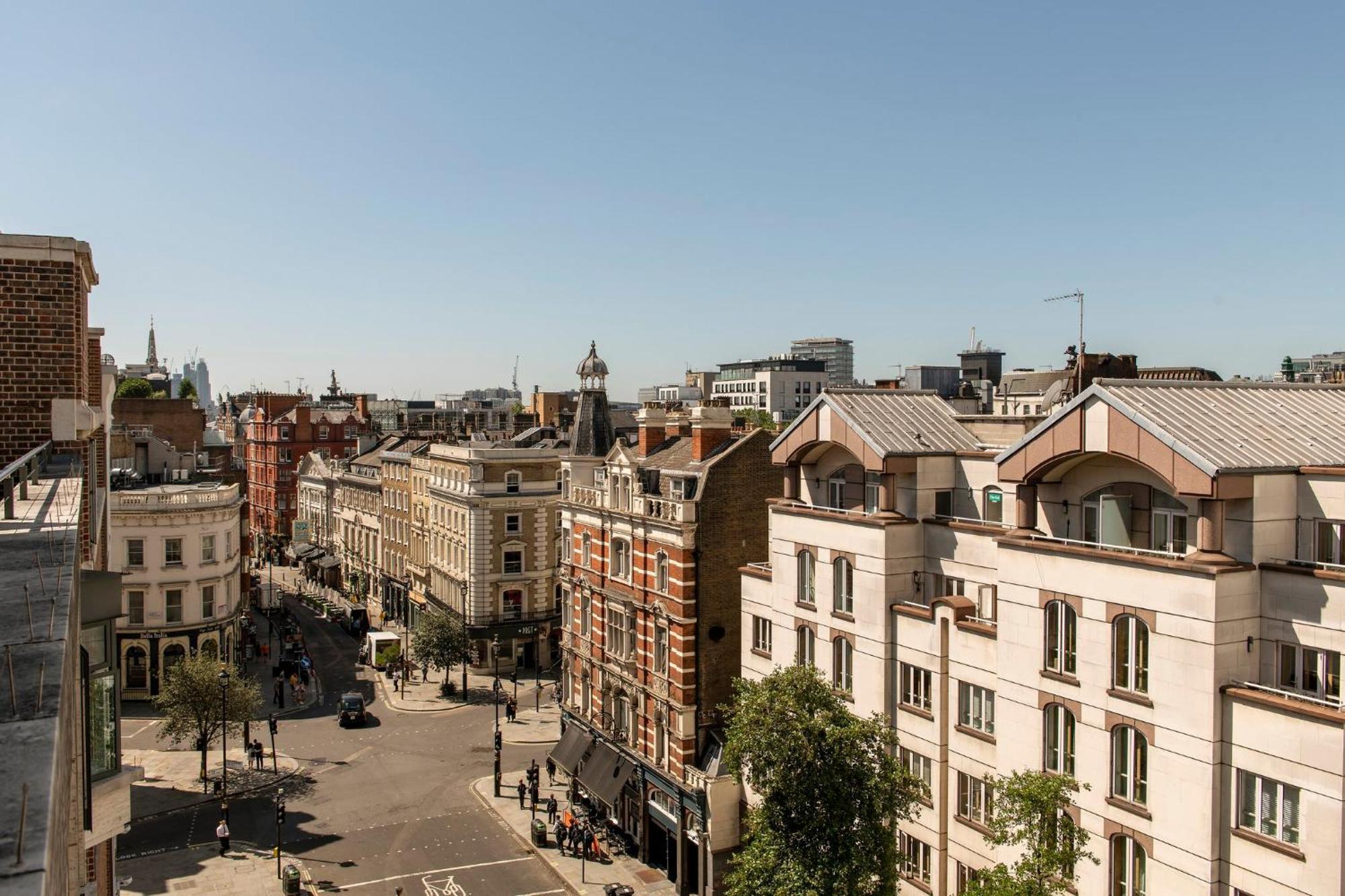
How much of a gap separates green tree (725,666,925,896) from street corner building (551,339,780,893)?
9.18 m

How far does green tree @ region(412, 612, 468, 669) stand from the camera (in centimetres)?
5962

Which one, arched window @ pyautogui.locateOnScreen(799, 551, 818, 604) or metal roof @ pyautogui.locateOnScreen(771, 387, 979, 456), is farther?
arched window @ pyautogui.locateOnScreen(799, 551, 818, 604)

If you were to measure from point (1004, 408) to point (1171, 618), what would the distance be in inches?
1347

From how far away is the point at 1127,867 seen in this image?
20.4 meters

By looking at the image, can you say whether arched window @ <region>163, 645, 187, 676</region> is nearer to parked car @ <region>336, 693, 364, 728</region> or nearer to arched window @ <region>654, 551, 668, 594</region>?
parked car @ <region>336, 693, 364, 728</region>

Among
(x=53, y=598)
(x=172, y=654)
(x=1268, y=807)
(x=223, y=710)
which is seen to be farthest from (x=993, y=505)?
(x=172, y=654)

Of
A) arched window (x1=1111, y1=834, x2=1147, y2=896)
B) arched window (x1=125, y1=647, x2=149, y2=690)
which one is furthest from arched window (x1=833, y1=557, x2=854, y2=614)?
arched window (x1=125, y1=647, x2=149, y2=690)

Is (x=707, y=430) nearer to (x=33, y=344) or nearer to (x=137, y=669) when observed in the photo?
(x=33, y=344)

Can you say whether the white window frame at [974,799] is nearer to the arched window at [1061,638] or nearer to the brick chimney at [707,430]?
the arched window at [1061,638]

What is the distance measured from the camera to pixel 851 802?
25078 mm

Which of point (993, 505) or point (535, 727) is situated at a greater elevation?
point (993, 505)

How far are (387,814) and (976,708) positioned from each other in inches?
1075

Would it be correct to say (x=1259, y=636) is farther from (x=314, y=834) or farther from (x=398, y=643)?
(x=398, y=643)

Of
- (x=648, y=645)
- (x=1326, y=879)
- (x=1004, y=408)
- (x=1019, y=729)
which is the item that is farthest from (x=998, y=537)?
(x=1004, y=408)
